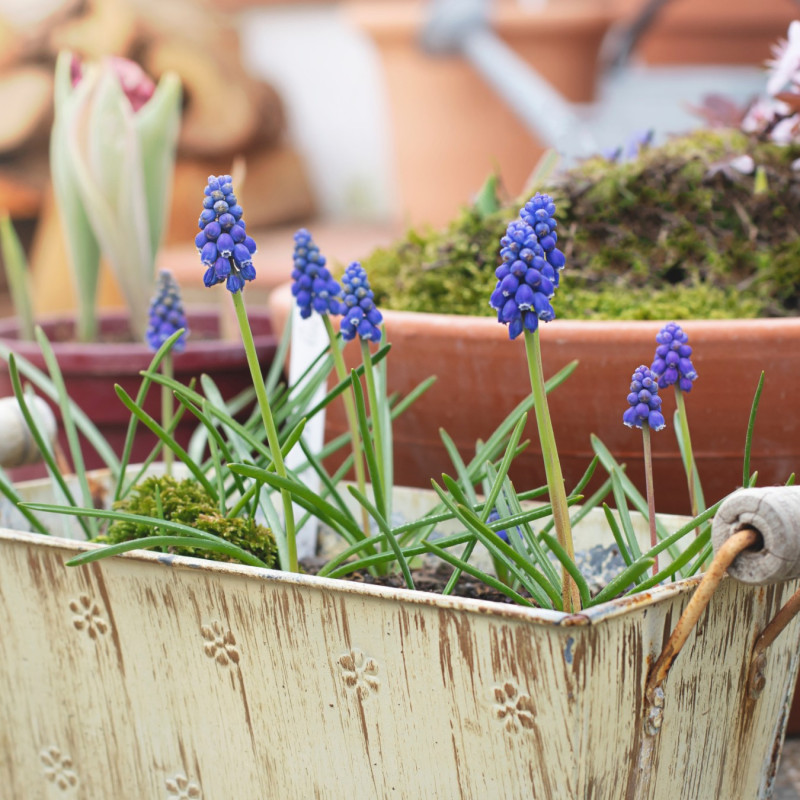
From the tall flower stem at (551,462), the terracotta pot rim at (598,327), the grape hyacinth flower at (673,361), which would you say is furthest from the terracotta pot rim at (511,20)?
the tall flower stem at (551,462)

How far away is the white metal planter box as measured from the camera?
583 mm

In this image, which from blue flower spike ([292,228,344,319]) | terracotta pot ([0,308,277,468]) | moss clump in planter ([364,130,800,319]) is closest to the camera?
blue flower spike ([292,228,344,319])

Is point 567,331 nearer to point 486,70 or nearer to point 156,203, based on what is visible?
point 156,203

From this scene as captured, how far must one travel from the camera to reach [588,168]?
1.17 m

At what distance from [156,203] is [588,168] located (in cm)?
58

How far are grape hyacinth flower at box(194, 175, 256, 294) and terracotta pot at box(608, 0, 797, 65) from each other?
6.74 feet

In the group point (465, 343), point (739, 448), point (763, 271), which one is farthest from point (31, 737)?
point (763, 271)

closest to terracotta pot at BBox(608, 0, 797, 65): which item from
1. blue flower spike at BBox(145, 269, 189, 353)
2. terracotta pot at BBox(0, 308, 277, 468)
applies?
terracotta pot at BBox(0, 308, 277, 468)

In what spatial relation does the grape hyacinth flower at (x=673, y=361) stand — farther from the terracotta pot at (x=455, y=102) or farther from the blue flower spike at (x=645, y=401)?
the terracotta pot at (x=455, y=102)

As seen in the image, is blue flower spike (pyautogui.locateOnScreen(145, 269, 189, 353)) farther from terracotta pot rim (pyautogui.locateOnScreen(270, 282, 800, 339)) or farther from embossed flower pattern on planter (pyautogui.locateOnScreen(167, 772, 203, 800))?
embossed flower pattern on planter (pyautogui.locateOnScreen(167, 772, 203, 800))

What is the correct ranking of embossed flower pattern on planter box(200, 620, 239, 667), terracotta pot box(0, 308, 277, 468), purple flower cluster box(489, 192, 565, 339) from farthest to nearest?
1. terracotta pot box(0, 308, 277, 468)
2. embossed flower pattern on planter box(200, 620, 239, 667)
3. purple flower cluster box(489, 192, 565, 339)

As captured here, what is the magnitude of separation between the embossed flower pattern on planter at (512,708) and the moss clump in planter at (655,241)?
1.70ft

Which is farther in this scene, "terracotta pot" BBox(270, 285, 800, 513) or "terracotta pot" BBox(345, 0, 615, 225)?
"terracotta pot" BBox(345, 0, 615, 225)

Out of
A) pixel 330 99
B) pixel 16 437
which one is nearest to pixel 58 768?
pixel 16 437
